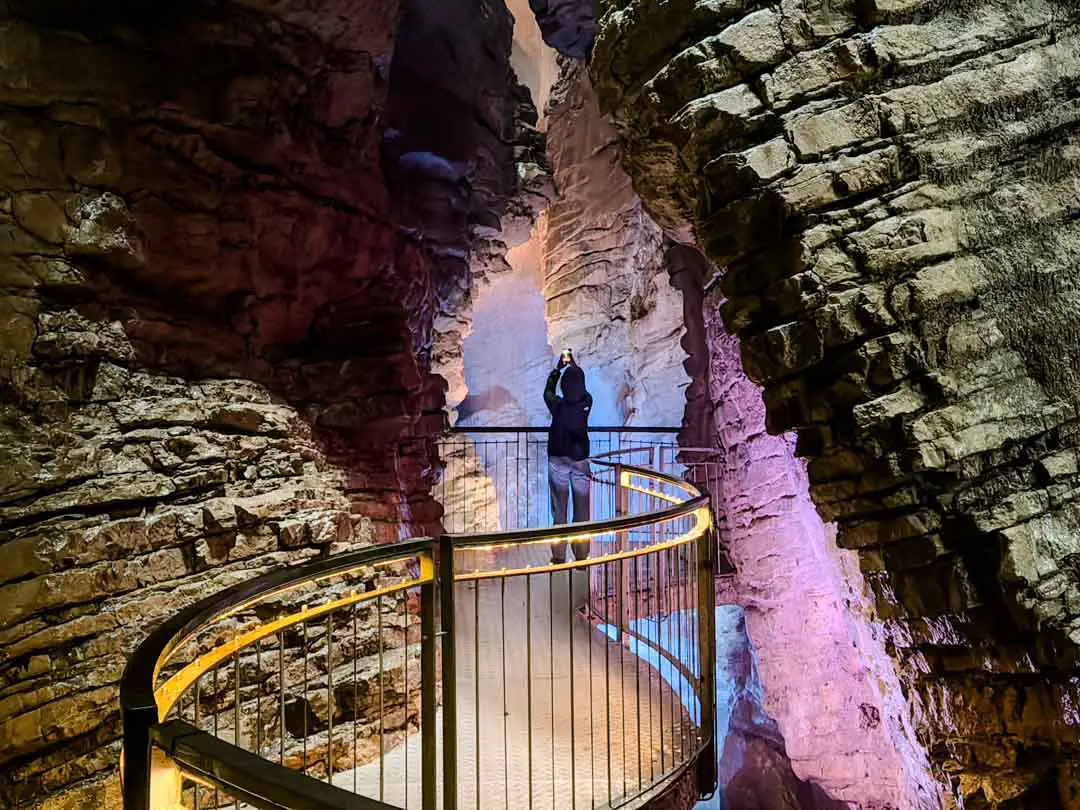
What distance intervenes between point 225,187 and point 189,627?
4528 millimetres

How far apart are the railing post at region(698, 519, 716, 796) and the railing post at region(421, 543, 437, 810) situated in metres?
1.80

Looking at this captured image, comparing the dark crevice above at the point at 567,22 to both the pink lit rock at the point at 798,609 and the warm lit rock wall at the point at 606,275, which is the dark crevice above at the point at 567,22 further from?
the pink lit rock at the point at 798,609

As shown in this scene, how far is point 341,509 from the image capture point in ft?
18.7

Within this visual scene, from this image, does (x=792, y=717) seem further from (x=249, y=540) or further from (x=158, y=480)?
(x=158, y=480)

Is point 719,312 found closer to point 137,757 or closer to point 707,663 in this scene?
point 707,663

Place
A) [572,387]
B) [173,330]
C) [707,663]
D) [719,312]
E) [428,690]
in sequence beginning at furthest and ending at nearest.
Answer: [572,387]
[719,312]
[173,330]
[707,663]
[428,690]

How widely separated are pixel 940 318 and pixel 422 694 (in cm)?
313

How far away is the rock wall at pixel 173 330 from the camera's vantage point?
3982mm

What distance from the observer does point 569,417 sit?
301 inches

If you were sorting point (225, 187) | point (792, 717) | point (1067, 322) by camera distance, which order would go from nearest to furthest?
1. point (1067, 322)
2. point (225, 187)
3. point (792, 717)

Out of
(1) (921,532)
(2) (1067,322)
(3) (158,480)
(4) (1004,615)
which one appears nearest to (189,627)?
(3) (158,480)

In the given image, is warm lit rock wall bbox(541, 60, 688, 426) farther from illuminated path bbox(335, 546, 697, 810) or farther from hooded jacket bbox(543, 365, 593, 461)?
illuminated path bbox(335, 546, 697, 810)

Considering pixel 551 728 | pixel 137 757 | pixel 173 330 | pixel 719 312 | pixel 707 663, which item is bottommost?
Answer: pixel 551 728

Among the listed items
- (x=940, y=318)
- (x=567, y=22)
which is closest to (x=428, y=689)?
(x=940, y=318)
